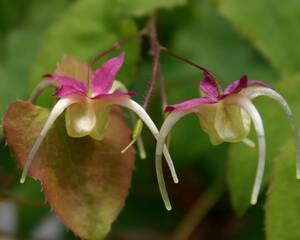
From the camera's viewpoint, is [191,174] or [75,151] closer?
[75,151]

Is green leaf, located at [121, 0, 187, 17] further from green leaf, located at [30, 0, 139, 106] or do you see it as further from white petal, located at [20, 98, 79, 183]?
white petal, located at [20, 98, 79, 183]

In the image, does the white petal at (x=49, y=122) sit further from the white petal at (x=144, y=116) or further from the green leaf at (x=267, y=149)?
the green leaf at (x=267, y=149)

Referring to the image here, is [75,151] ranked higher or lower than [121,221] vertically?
higher

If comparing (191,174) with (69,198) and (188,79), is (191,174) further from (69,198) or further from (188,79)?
(69,198)

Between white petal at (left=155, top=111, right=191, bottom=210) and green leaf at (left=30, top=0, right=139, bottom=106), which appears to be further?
green leaf at (left=30, top=0, right=139, bottom=106)

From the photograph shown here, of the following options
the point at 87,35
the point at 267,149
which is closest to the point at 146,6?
the point at 87,35

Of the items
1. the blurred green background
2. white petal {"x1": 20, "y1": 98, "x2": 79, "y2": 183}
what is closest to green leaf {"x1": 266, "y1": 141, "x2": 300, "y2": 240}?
the blurred green background

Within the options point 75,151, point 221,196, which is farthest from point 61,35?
point 221,196

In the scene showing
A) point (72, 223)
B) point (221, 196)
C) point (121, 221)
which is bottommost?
point (121, 221)

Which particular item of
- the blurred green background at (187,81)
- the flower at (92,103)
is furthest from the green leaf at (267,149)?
the flower at (92,103)
